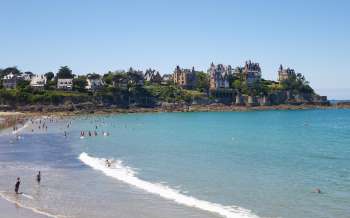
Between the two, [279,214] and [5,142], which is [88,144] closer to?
[5,142]

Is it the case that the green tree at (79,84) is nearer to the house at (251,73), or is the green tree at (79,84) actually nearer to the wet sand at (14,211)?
the house at (251,73)

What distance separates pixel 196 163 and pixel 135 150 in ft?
36.4

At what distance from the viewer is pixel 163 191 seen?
2639 centimetres

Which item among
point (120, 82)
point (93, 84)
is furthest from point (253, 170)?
point (120, 82)

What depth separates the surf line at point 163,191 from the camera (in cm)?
2177

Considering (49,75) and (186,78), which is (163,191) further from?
(186,78)

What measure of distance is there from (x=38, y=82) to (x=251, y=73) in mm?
77670

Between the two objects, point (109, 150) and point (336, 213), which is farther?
point (109, 150)

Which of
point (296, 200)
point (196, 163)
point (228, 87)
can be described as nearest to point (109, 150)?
point (196, 163)

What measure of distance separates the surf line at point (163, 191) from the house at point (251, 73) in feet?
472

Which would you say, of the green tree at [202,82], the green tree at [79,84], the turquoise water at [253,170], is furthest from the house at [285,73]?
the turquoise water at [253,170]

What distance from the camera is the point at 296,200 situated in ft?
79.1

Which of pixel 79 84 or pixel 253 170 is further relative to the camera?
pixel 79 84

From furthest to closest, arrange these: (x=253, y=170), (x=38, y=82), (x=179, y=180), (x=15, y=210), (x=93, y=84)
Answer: (x=93, y=84), (x=38, y=82), (x=253, y=170), (x=179, y=180), (x=15, y=210)
